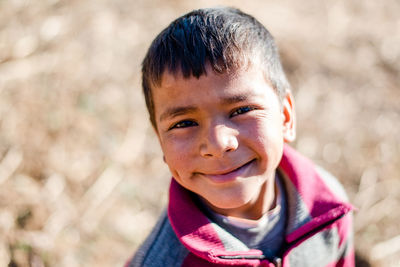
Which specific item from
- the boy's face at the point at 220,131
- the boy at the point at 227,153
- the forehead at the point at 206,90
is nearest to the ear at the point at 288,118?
the boy at the point at 227,153

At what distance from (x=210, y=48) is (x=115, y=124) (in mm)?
1886

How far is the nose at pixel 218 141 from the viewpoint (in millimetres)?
1572

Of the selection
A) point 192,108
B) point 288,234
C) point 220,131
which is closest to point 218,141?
point 220,131

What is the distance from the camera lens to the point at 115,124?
338 cm

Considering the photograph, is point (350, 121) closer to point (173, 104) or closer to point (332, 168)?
point (332, 168)

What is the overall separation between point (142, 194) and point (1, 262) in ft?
3.32

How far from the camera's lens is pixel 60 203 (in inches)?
112

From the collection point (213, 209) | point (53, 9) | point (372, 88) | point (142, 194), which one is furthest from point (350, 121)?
point (53, 9)

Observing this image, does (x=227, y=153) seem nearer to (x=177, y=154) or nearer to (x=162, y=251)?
(x=177, y=154)

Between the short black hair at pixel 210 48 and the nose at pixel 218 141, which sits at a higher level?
the short black hair at pixel 210 48

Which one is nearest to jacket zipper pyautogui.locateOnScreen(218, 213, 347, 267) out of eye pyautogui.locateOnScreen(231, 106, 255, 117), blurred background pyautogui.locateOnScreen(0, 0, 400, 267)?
eye pyautogui.locateOnScreen(231, 106, 255, 117)

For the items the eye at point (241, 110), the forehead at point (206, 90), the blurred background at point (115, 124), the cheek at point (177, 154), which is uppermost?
the forehead at point (206, 90)

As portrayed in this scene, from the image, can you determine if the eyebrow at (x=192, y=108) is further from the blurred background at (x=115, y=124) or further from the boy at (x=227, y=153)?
the blurred background at (x=115, y=124)

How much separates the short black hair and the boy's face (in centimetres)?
4
